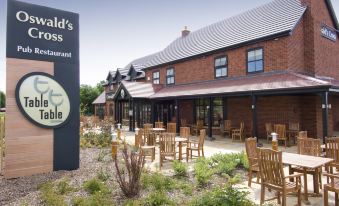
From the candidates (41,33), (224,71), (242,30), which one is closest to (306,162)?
(41,33)

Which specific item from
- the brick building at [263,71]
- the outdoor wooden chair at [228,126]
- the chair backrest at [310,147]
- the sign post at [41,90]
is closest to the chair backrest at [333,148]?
the chair backrest at [310,147]

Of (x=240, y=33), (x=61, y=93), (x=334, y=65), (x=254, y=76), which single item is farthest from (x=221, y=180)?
(x=334, y=65)

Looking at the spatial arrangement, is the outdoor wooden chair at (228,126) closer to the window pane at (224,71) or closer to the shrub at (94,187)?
the window pane at (224,71)

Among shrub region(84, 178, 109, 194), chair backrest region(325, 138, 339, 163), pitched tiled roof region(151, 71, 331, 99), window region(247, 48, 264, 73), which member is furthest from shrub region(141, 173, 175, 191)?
window region(247, 48, 264, 73)

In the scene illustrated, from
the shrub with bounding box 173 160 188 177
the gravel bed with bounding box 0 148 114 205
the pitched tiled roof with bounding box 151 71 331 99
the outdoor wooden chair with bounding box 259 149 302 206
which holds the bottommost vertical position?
the gravel bed with bounding box 0 148 114 205

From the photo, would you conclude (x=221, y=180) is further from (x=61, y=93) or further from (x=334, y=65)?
(x=334, y=65)

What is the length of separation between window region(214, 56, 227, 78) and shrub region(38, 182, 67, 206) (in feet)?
42.4

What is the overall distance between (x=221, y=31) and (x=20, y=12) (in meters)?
14.3

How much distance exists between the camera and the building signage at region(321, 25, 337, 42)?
51.0 ft

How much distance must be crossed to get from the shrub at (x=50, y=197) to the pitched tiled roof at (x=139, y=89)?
13411 millimetres

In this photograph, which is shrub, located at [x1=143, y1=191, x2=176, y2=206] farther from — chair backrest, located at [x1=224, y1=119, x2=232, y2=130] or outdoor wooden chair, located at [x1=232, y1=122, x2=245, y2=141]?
chair backrest, located at [x1=224, y1=119, x2=232, y2=130]

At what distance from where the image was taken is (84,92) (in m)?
43.8

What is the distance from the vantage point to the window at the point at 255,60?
14.3 m

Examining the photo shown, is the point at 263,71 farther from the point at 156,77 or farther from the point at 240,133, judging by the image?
the point at 156,77
